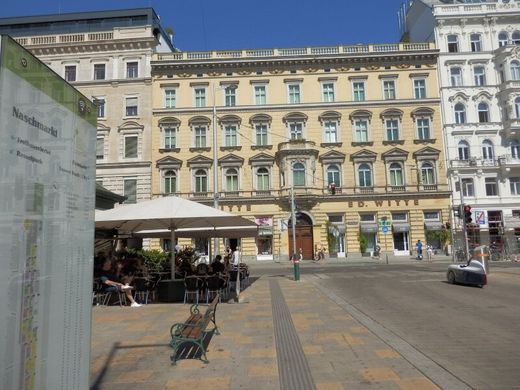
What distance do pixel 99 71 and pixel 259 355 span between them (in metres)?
38.9

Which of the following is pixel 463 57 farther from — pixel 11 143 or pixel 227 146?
pixel 11 143

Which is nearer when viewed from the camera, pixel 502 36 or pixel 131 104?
pixel 131 104

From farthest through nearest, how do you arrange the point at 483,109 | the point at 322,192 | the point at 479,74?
the point at 479,74 → the point at 483,109 → the point at 322,192

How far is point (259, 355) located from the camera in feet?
20.8

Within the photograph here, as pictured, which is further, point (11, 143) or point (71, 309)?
point (71, 309)

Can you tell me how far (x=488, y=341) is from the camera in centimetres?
705

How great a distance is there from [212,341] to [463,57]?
39.9m

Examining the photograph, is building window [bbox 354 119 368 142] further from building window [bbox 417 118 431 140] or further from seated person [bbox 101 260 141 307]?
seated person [bbox 101 260 141 307]

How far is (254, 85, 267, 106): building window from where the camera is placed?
130 ft

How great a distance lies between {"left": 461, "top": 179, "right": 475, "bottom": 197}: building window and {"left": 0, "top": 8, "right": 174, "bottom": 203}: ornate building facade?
27.5 meters

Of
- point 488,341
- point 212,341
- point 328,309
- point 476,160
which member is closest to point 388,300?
point 328,309

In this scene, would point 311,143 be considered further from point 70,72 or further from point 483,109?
point 70,72

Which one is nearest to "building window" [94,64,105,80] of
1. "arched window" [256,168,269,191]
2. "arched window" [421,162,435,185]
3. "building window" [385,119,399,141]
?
"arched window" [256,168,269,191]

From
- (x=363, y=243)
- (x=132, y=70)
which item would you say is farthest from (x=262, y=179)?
(x=132, y=70)
